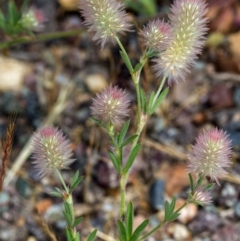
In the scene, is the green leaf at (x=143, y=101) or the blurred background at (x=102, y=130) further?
the blurred background at (x=102, y=130)

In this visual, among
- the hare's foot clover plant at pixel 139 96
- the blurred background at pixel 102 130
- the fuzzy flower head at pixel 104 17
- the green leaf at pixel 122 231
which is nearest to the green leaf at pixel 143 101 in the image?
the hare's foot clover plant at pixel 139 96

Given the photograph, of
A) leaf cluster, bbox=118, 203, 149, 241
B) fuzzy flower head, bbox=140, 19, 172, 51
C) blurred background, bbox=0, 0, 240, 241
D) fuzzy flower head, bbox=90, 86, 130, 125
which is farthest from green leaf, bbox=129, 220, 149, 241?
blurred background, bbox=0, 0, 240, 241

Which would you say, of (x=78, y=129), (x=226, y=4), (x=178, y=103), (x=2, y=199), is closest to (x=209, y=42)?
(x=226, y=4)

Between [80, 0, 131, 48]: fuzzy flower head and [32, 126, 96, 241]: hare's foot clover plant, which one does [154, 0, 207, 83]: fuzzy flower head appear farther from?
[32, 126, 96, 241]: hare's foot clover plant

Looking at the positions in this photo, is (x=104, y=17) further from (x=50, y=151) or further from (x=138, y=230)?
(x=138, y=230)

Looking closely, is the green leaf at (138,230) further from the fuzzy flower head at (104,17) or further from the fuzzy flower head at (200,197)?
the fuzzy flower head at (104,17)

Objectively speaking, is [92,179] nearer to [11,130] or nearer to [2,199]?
[2,199]
